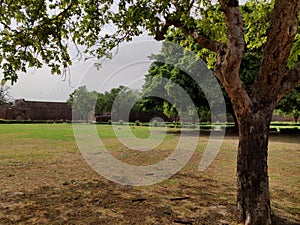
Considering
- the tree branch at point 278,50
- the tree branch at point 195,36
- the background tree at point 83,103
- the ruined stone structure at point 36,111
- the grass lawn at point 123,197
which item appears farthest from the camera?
the background tree at point 83,103

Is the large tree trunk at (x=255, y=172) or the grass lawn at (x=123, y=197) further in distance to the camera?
the grass lawn at (x=123, y=197)

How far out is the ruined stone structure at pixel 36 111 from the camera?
164ft

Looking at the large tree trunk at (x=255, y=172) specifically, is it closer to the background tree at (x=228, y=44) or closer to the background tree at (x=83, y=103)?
the background tree at (x=228, y=44)

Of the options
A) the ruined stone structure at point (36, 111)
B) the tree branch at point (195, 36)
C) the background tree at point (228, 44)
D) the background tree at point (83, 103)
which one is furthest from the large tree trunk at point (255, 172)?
the background tree at point (83, 103)

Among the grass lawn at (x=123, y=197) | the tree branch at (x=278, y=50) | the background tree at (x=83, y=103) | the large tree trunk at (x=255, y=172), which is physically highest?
the background tree at (x=83, y=103)

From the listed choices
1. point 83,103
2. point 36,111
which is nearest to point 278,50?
point 36,111

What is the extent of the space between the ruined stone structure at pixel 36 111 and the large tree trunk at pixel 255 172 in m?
53.7

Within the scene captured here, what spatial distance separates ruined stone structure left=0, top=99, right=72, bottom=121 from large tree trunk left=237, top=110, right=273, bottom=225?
53711mm

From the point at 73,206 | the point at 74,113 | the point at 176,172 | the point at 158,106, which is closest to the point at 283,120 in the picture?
the point at 158,106

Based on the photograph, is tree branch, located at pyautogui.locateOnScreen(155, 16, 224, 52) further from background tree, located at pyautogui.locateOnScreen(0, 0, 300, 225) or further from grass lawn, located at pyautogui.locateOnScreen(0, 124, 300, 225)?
grass lawn, located at pyautogui.locateOnScreen(0, 124, 300, 225)

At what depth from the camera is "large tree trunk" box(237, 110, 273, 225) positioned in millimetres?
3754

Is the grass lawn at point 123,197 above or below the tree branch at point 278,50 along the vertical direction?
below

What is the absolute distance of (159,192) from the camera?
5625 millimetres

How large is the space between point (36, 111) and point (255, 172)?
57.0m
